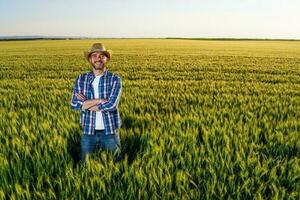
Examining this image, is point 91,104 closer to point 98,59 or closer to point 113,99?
point 113,99

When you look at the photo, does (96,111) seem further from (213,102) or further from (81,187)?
(213,102)

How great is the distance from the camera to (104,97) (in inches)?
160

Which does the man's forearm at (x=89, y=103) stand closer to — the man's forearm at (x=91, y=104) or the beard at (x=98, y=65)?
the man's forearm at (x=91, y=104)

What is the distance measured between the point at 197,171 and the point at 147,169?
43 centimetres

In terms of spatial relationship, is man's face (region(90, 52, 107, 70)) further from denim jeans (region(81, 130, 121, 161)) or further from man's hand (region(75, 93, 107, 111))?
denim jeans (region(81, 130, 121, 161))

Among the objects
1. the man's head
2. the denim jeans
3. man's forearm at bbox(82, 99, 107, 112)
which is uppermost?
the man's head

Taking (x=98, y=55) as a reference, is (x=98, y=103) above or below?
below

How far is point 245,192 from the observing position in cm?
324

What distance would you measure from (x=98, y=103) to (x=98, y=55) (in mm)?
465

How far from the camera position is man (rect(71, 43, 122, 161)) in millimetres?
3961

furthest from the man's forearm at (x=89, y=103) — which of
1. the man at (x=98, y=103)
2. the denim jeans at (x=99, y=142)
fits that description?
the denim jeans at (x=99, y=142)

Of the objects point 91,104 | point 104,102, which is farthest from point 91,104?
point 104,102

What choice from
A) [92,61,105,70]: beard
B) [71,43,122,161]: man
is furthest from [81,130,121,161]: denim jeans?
[92,61,105,70]: beard

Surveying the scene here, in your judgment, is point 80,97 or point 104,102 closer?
point 104,102
